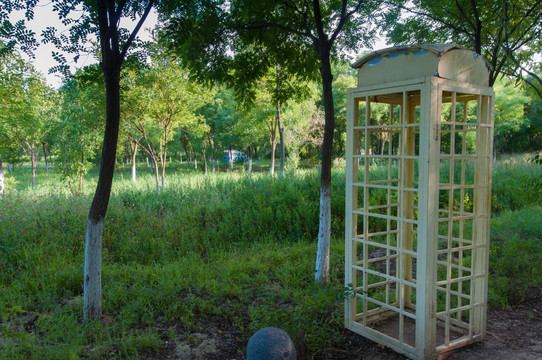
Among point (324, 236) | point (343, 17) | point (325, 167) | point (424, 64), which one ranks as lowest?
point (324, 236)

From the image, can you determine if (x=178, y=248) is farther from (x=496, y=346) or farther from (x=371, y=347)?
(x=496, y=346)

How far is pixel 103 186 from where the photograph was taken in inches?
175

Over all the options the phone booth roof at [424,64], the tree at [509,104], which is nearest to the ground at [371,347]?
the phone booth roof at [424,64]

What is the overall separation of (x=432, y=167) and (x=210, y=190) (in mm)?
8755

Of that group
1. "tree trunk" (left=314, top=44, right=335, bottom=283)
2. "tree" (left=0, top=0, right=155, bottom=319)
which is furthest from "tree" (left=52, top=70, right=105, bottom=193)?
"tree trunk" (left=314, top=44, right=335, bottom=283)

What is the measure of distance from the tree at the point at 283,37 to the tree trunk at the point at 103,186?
924 millimetres

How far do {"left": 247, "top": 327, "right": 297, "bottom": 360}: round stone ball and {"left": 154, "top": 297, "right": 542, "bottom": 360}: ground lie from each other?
881 millimetres

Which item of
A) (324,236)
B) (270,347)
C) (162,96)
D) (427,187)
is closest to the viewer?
(270,347)

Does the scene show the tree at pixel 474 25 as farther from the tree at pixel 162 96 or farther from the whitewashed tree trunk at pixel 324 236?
the tree at pixel 162 96

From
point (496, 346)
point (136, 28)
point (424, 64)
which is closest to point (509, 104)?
point (496, 346)

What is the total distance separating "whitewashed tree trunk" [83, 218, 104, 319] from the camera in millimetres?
4484

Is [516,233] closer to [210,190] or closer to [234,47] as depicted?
[234,47]

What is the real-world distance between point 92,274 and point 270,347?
279 centimetres

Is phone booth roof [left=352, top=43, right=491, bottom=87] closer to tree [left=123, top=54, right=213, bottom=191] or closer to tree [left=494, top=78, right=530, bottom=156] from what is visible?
tree [left=123, top=54, right=213, bottom=191]
